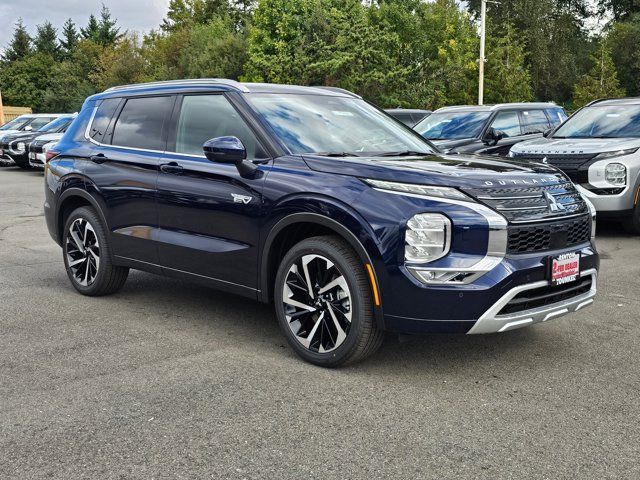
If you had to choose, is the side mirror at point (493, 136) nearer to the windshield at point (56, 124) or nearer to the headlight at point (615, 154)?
the headlight at point (615, 154)

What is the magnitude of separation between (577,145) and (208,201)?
6217mm

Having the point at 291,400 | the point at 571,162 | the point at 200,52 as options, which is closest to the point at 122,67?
the point at 200,52

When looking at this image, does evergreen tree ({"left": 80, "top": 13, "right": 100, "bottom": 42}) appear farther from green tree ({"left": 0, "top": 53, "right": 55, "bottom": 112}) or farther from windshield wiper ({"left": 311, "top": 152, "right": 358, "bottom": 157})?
windshield wiper ({"left": 311, "top": 152, "right": 358, "bottom": 157})

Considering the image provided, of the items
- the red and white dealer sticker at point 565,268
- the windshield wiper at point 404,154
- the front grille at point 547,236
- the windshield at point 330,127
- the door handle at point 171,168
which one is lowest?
the red and white dealer sticker at point 565,268

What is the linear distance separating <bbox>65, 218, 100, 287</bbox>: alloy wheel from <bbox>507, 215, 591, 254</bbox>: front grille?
359 centimetres

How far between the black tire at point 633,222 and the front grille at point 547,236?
5071 mm

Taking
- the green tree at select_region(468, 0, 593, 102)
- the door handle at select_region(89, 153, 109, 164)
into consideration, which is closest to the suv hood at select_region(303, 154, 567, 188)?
the door handle at select_region(89, 153, 109, 164)

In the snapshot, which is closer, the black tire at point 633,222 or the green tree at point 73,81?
the black tire at point 633,222

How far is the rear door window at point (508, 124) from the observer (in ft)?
40.8

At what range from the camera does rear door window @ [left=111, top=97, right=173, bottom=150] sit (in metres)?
5.64

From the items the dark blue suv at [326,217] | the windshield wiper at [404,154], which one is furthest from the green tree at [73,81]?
the windshield wiper at [404,154]

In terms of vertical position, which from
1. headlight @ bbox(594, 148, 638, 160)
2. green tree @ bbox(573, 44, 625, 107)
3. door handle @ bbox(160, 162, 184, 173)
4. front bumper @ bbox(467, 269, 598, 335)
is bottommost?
front bumper @ bbox(467, 269, 598, 335)

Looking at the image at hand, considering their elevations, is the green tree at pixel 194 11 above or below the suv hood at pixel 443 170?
above

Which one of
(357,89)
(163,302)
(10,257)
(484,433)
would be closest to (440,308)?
(484,433)
